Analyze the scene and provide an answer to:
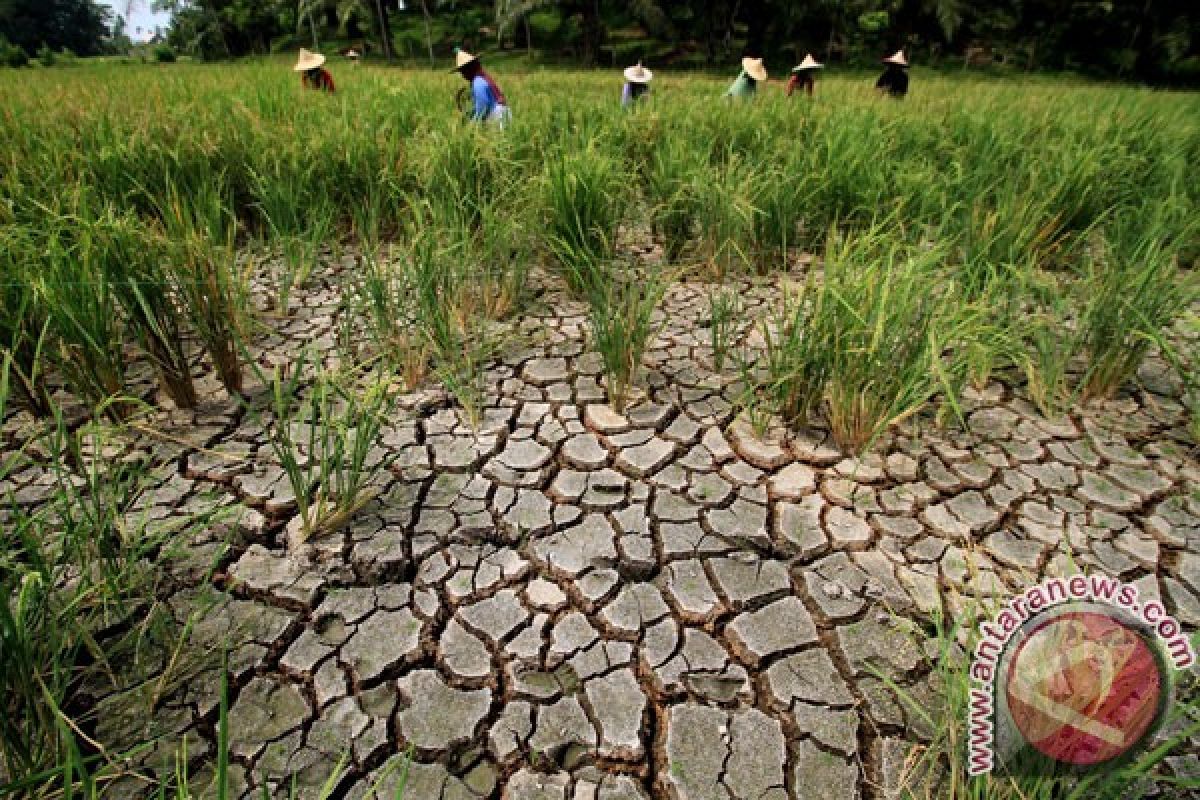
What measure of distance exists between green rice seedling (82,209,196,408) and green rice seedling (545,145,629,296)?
1264mm

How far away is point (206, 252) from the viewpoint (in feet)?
6.32

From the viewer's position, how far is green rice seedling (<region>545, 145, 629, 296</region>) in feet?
7.95

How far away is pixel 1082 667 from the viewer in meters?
0.74

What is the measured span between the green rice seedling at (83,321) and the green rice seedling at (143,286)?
3 cm

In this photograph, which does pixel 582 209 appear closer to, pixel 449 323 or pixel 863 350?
pixel 449 323

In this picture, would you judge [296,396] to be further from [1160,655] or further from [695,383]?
[1160,655]

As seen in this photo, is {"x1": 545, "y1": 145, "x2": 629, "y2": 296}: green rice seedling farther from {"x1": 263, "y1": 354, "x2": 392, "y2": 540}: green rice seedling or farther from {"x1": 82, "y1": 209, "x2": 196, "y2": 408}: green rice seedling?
{"x1": 82, "y1": 209, "x2": 196, "y2": 408}: green rice seedling

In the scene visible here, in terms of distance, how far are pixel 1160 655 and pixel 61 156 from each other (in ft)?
12.2

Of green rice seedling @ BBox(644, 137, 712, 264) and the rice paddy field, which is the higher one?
green rice seedling @ BBox(644, 137, 712, 264)

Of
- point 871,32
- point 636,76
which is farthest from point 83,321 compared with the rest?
point 871,32

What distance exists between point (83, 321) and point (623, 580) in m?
1.57

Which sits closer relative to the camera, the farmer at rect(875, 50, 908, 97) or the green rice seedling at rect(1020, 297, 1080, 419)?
the green rice seedling at rect(1020, 297, 1080, 419)

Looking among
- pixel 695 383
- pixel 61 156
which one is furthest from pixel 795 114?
pixel 61 156

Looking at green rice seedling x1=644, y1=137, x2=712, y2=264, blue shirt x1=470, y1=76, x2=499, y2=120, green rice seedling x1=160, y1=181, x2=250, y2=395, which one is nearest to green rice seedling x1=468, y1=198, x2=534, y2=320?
green rice seedling x1=644, y1=137, x2=712, y2=264
